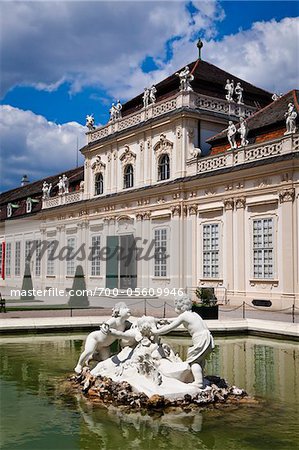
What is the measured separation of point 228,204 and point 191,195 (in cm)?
294

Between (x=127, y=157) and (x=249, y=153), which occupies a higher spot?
(x=127, y=157)

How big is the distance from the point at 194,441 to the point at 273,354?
21.4ft

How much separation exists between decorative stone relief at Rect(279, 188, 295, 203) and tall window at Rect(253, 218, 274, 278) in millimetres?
1208

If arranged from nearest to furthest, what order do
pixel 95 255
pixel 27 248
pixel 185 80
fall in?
→ pixel 185 80, pixel 95 255, pixel 27 248

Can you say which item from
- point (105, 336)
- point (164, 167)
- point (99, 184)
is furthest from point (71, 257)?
point (105, 336)

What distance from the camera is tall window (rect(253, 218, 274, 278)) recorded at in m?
22.8

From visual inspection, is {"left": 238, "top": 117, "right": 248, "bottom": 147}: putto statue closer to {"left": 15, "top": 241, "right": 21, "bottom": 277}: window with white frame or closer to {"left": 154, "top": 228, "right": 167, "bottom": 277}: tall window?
{"left": 154, "top": 228, "right": 167, "bottom": 277}: tall window

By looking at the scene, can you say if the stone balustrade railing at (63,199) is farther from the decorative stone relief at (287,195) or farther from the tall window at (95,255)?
the decorative stone relief at (287,195)

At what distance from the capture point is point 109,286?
3353cm

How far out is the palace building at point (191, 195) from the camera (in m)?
22.6

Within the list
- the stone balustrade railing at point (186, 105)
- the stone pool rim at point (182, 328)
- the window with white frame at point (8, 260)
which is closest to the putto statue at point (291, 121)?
the stone balustrade railing at point (186, 105)

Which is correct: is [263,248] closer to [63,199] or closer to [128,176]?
[128,176]

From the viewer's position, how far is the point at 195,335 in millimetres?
8414

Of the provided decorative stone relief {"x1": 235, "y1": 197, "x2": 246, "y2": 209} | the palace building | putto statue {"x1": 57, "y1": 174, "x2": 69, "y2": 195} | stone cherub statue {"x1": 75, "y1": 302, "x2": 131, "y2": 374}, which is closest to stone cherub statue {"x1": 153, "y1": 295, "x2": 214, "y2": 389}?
stone cherub statue {"x1": 75, "y1": 302, "x2": 131, "y2": 374}
